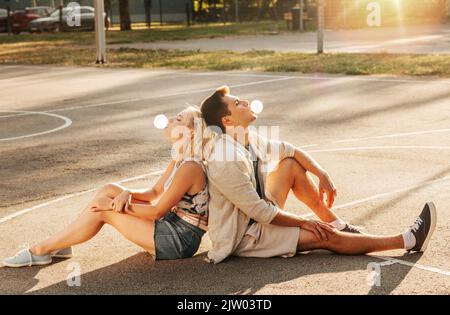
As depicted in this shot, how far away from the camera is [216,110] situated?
616 centimetres

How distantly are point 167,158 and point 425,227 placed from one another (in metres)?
4.99

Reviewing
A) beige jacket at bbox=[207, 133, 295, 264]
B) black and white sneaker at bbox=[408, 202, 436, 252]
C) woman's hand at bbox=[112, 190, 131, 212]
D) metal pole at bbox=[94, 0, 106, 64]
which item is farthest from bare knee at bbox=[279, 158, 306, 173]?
metal pole at bbox=[94, 0, 106, 64]

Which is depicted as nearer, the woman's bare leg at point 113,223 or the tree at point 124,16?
the woman's bare leg at point 113,223

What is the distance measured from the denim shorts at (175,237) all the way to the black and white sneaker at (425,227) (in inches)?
58.4

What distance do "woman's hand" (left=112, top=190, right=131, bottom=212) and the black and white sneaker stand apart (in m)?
1.97

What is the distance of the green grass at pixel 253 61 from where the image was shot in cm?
2081

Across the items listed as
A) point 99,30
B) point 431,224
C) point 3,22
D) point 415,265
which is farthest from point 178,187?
point 3,22

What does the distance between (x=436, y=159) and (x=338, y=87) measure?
7.70 meters

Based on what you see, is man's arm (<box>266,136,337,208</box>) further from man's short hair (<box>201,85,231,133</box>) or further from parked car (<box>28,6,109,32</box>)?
parked car (<box>28,6,109,32</box>)

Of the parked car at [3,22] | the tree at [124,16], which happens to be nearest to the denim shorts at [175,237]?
the tree at [124,16]

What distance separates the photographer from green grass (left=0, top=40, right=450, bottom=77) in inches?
819

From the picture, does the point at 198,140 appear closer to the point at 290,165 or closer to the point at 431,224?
the point at 290,165

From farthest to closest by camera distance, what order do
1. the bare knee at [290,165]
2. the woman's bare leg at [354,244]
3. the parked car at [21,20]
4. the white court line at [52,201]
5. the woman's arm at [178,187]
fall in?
1. the parked car at [21,20]
2. the white court line at [52,201]
3. the bare knee at [290,165]
4. the woman's bare leg at [354,244]
5. the woman's arm at [178,187]

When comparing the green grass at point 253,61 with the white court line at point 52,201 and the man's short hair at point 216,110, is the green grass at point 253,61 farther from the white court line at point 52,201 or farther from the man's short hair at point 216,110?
the man's short hair at point 216,110
